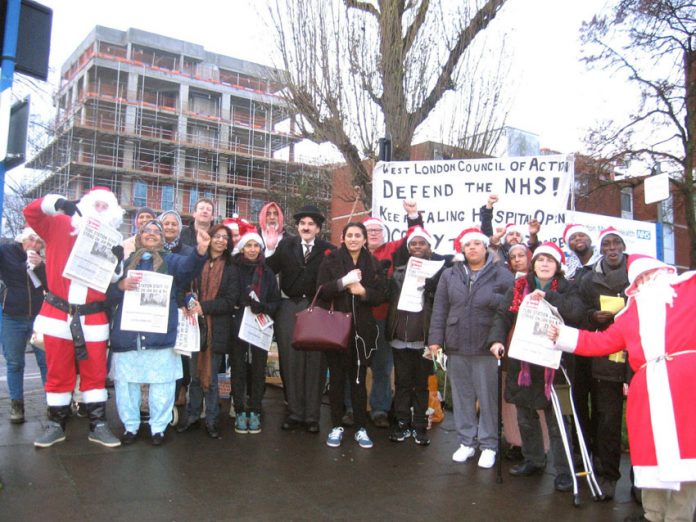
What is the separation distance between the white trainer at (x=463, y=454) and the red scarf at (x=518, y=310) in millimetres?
891

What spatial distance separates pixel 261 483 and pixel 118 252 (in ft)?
7.39

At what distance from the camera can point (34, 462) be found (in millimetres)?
4457

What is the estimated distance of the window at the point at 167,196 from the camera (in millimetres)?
45031

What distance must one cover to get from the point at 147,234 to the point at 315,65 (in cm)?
579

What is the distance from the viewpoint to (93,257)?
470 cm

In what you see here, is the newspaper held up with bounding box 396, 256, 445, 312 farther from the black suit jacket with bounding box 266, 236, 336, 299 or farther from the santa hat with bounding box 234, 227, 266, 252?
the santa hat with bounding box 234, 227, 266, 252

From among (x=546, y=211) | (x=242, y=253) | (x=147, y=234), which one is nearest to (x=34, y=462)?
(x=147, y=234)

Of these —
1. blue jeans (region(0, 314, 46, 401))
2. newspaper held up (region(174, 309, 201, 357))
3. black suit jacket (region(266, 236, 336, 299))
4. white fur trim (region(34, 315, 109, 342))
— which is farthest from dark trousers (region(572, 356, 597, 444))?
blue jeans (region(0, 314, 46, 401))

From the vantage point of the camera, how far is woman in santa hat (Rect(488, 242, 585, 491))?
14.8 ft

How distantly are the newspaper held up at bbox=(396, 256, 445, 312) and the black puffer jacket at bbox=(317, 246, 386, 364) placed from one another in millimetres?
200

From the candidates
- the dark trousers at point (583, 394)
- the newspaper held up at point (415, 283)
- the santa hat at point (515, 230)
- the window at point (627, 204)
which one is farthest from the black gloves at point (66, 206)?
the window at point (627, 204)

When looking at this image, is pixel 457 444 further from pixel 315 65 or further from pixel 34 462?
pixel 315 65

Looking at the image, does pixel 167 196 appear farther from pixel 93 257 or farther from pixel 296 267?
pixel 93 257

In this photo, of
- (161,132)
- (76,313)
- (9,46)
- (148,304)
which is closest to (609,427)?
(148,304)
